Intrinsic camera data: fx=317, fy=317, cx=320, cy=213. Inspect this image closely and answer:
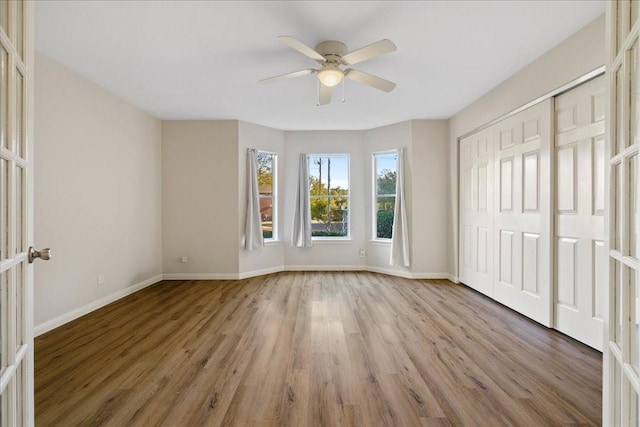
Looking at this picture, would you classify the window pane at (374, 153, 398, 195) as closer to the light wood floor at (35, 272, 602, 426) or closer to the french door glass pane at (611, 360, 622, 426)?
the light wood floor at (35, 272, 602, 426)

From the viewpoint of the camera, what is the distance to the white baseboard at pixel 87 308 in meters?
2.86

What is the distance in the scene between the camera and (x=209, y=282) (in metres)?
4.87

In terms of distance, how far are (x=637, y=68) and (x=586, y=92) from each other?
208 centimetres

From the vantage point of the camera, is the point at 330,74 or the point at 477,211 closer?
the point at 330,74

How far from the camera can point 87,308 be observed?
339cm

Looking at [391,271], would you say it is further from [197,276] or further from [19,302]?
[19,302]

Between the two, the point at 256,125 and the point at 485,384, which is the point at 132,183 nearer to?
the point at 256,125

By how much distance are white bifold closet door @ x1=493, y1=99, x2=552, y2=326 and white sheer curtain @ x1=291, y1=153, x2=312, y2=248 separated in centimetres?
293

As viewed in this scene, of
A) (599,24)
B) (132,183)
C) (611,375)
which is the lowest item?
(611,375)

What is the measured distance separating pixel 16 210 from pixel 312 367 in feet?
6.15

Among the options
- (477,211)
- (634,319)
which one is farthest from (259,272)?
(634,319)

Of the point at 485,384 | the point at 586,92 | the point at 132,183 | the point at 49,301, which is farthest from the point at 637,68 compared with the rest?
the point at 132,183

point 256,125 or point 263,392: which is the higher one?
point 256,125

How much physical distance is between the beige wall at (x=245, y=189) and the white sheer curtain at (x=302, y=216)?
0.28 metres
